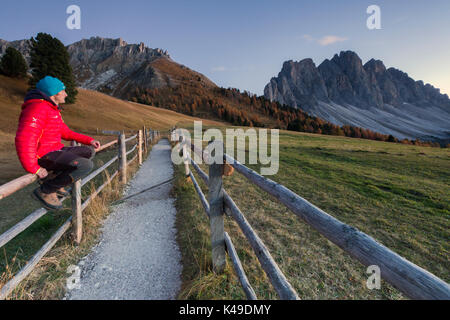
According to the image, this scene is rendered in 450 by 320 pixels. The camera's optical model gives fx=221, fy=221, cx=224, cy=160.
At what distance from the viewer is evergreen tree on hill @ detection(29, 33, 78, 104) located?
37281mm

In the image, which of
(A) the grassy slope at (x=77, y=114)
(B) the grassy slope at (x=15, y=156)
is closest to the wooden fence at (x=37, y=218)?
(B) the grassy slope at (x=15, y=156)

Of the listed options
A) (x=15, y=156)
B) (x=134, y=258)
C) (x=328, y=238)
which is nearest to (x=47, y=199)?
(x=134, y=258)

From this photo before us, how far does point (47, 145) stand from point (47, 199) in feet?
2.58

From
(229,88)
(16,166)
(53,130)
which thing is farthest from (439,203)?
(229,88)

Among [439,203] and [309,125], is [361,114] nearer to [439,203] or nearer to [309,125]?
[309,125]

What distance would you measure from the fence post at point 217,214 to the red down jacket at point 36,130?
1.89m

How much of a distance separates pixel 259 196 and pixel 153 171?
4.97 m

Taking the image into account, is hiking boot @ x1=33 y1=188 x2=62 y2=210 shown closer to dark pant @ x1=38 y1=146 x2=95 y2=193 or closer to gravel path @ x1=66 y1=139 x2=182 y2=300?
dark pant @ x1=38 y1=146 x2=95 y2=193

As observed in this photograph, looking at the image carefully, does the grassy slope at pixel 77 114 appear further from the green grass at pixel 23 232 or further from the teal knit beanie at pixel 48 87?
the teal knit beanie at pixel 48 87

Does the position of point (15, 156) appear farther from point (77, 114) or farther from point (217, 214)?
point (77, 114)

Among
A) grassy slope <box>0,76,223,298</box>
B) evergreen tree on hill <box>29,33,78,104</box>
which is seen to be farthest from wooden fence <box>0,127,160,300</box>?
evergreen tree on hill <box>29,33,78,104</box>

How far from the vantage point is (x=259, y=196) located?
22.7ft

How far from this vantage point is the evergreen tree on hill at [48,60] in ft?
122
